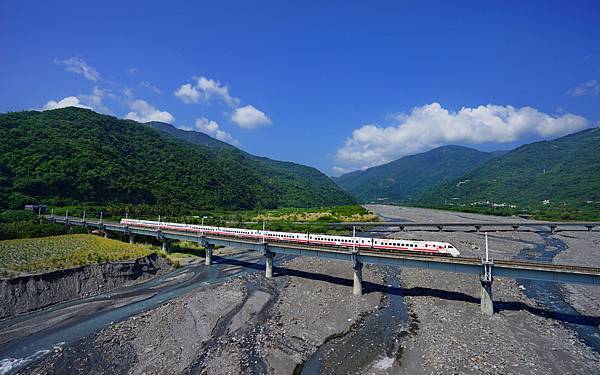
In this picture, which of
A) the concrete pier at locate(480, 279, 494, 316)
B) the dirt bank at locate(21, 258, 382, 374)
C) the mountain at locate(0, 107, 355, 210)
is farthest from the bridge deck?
the mountain at locate(0, 107, 355, 210)

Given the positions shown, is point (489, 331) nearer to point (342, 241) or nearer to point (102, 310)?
point (342, 241)

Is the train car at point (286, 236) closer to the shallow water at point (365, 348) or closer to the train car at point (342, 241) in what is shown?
the train car at point (342, 241)

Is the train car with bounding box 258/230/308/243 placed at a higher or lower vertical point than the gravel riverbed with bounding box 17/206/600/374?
higher

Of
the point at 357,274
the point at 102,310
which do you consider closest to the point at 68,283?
the point at 102,310

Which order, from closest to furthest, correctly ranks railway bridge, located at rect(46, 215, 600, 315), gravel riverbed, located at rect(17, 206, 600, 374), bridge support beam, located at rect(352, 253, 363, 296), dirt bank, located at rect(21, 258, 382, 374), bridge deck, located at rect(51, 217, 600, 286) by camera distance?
gravel riverbed, located at rect(17, 206, 600, 374) → dirt bank, located at rect(21, 258, 382, 374) → bridge deck, located at rect(51, 217, 600, 286) → railway bridge, located at rect(46, 215, 600, 315) → bridge support beam, located at rect(352, 253, 363, 296)

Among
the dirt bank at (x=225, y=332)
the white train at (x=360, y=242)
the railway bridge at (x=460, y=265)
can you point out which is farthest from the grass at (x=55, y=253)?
the railway bridge at (x=460, y=265)

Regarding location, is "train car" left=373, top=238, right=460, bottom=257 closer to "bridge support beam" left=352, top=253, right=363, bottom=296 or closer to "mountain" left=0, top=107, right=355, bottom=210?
"bridge support beam" left=352, top=253, right=363, bottom=296
